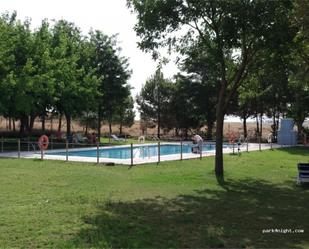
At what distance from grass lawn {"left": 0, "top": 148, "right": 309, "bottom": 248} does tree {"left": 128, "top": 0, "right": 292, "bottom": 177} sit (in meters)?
3.38

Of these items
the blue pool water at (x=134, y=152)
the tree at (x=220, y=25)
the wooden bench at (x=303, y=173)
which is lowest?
the wooden bench at (x=303, y=173)

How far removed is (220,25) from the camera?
1628cm

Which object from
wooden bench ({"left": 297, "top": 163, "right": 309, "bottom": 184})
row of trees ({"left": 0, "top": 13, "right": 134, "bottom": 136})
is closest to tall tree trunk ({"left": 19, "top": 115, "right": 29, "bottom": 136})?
row of trees ({"left": 0, "top": 13, "right": 134, "bottom": 136})

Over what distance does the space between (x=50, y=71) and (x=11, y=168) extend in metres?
15.6

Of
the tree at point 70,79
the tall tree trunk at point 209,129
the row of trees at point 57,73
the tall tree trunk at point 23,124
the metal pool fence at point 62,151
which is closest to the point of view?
the metal pool fence at point 62,151

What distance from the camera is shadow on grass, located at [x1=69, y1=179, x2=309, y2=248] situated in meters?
8.38

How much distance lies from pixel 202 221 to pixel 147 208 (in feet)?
5.66

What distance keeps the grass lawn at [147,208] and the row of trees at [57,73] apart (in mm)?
12666

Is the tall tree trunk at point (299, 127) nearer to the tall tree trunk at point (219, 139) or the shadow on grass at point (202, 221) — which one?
the tall tree trunk at point (219, 139)

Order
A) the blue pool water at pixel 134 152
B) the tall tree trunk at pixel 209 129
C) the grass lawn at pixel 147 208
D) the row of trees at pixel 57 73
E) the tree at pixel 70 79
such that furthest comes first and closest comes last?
1. the tall tree trunk at pixel 209 129
2. the tree at pixel 70 79
3. the row of trees at pixel 57 73
4. the blue pool water at pixel 134 152
5. the grass lawn at pixel 147 208

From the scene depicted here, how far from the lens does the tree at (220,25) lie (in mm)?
15609

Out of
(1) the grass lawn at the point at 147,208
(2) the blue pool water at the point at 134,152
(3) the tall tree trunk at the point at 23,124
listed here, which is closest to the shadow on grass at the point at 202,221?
(1) the grass lawn at the point at 147,208

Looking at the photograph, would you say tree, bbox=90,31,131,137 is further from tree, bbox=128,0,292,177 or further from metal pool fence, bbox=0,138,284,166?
tree, bbox=128,0,292,177

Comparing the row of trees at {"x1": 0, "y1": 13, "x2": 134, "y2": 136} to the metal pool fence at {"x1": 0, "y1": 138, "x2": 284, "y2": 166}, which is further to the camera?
the row of trees at {"x1": 0, "y1": 13, "x2": 134, "y2": 136}
